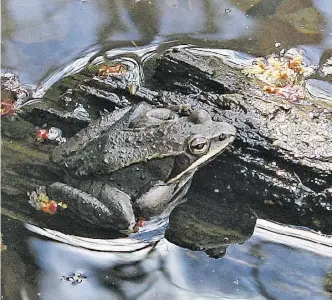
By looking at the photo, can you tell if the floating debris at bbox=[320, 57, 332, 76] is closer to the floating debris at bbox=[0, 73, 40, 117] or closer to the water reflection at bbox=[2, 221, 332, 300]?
the water reflection at bbox=[2, 221, 332, 300]

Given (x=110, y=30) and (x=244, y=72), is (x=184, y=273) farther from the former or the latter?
(x=110, y=30)

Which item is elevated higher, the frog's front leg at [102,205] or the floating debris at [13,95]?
the floating debris at [13,95]

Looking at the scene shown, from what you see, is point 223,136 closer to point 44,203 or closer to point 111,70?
point 44,203

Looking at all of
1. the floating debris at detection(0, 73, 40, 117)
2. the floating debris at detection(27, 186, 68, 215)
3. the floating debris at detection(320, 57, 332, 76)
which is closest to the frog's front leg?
the floating debris at detection(27, 186, 68, 215)

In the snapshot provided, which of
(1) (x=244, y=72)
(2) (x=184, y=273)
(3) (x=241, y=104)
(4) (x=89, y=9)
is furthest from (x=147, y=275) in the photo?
(4) (x=89, y=9)

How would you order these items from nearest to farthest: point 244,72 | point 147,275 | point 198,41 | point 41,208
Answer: point 147,275, point 41,208, point 244,72, point 198,41

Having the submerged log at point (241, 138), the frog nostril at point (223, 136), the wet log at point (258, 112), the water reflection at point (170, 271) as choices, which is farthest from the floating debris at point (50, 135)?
the frog nostril at point (223, 136)

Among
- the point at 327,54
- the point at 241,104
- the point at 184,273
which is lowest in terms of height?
the point at 184,273

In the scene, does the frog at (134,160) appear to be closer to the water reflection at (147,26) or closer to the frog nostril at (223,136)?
the frog nostril at (223,136)
